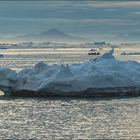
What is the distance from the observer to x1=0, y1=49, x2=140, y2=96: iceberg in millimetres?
44469

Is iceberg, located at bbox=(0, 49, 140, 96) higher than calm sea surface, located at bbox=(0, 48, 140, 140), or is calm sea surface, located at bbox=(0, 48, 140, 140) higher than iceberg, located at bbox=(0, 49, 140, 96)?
iceberg, located at bbox=(0, 49, 140, 96)

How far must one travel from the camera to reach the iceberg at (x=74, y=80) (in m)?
44.5

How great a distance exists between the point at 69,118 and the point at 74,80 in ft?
27.7

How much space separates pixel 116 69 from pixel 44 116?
36.5 feet

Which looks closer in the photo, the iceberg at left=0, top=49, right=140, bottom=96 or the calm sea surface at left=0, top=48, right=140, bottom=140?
the calm sea surface at left=0, top=48, right=140, bottom=140

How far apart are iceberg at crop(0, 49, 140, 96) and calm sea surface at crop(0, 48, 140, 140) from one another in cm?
77

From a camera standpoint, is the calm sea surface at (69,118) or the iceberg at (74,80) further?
the iceberg at (74,80)

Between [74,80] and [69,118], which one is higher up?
[74,80]

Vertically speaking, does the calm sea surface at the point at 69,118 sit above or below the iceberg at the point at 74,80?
below

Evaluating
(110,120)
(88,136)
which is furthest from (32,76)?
(88,136)

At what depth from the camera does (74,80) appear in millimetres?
44438

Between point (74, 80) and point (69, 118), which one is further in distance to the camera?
point (74, 80)

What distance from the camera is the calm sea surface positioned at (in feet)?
102

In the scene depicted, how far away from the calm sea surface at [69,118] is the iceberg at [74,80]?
2.52 ft
